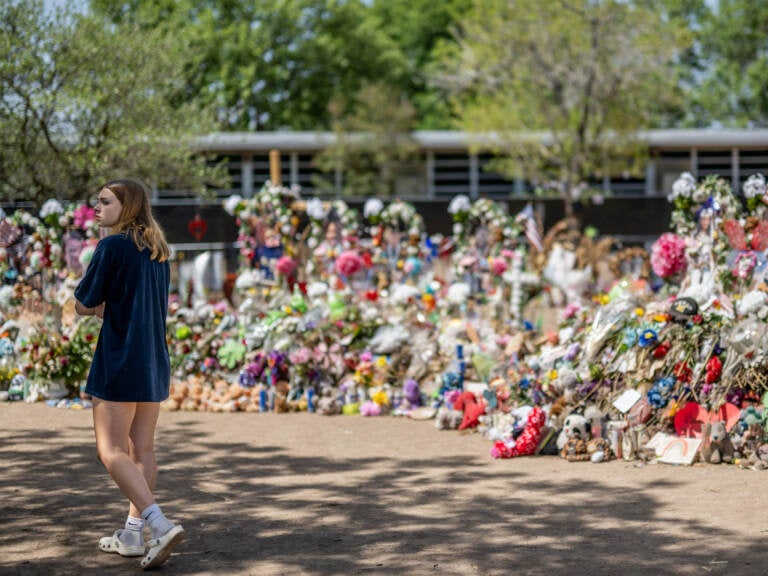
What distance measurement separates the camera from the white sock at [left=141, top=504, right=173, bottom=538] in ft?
15.0

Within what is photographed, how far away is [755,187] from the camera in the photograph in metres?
8.45

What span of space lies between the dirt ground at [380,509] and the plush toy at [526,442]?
108 mm

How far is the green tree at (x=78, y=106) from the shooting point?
1348cm

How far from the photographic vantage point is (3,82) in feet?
43.4

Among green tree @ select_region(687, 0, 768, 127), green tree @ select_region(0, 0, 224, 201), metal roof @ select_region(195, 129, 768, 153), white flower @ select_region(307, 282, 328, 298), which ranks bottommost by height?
white flower @ select_region(307, 282, 328, 298)

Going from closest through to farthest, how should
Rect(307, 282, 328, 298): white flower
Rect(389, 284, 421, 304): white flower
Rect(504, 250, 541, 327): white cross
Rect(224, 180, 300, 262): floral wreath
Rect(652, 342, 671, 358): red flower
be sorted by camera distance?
1. Rect(652, 342, 671, 358): red flower
2. Rect(307, 282, 328, 298): white flower
3. Rect(389, 284, 421, 304): white flower
4. Rect(224, 180, 300, 262): floral wreath
5. Rect(504, 250, 541, 327): white cross

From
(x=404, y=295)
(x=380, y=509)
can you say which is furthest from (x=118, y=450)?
(x=404, y=295)

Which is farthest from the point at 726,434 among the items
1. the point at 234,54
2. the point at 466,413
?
the point at 234,54

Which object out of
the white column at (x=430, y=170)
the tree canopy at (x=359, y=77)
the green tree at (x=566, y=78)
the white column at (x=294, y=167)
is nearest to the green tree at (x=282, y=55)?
the tree canopy at (x=359, y=77)

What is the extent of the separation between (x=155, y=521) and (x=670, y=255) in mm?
5660

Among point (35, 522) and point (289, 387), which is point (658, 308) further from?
point (35, 522)

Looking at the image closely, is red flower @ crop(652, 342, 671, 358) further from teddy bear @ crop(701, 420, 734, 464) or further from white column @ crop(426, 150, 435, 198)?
white column @ crop(426, 150, 435, 198)

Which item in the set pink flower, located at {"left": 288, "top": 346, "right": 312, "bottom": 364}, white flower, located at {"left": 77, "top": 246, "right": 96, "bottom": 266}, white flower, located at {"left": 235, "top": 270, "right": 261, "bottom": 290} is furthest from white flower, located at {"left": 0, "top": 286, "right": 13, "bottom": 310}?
pink flower, located at {"left": 288, "top": 346, "right": 312, "bottom": 364}

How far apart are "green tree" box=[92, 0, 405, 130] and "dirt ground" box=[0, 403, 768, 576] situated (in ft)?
100
